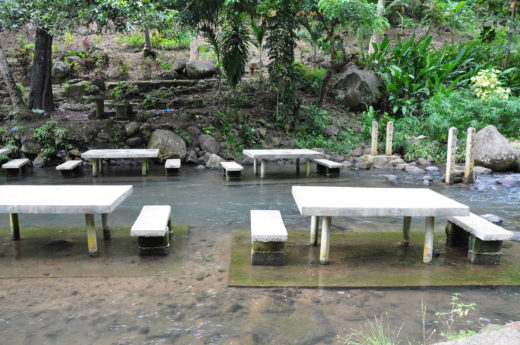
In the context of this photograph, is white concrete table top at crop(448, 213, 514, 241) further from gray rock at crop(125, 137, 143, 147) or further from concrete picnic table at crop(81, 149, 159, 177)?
gray rock at crop(125, 137, 143, 147)

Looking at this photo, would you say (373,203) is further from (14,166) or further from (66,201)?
(14,166)

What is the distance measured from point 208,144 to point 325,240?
8.59 meters

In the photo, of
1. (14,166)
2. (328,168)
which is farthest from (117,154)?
(328,168)

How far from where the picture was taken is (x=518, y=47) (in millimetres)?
14961

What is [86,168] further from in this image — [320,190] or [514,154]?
[514,154]

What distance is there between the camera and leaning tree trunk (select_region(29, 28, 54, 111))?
11.8 meters

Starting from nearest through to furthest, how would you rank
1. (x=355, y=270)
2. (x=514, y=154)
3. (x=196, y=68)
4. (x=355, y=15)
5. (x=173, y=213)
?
(x=355, y=270) → (x=173, y=213) → (x=514, y=154) → (x=355, y=15) → (x=196, y=68)

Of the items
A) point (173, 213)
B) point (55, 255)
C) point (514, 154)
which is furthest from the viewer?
point (514, 154)

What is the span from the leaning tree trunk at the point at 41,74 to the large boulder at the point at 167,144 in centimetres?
368

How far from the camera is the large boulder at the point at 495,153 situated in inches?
420

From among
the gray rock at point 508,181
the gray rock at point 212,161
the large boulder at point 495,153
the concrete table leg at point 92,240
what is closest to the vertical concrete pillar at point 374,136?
the large boulder at point 495,153

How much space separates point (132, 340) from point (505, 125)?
1347 cm

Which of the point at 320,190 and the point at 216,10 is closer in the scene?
the point at 320,190

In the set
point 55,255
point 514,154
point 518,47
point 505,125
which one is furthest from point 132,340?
point 518,47
